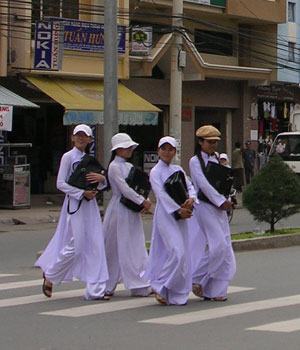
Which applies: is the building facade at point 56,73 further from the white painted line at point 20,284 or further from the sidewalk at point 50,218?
the white painted line at point 20,284

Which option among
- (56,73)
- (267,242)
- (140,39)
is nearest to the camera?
Result: (267,242)

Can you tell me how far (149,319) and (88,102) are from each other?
17.1 m

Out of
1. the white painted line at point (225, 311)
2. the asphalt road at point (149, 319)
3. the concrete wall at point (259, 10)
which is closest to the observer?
the asphalt road at point (149, 319)

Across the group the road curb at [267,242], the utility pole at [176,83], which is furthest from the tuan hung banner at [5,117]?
the road curb at [267,242]

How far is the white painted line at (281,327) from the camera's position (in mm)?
8625

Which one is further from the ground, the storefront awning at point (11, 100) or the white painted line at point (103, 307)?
the storefront awning at point (11, 100)

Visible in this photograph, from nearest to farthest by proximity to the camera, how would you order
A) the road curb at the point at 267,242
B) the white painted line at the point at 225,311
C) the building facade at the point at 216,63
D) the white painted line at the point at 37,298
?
→ the white painted line at the point at 225,311 < the white painted line at the point at 37,298 < the road curb at the point at 267,242 < the building facade at the point at 216,63

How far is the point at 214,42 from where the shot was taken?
3541cm

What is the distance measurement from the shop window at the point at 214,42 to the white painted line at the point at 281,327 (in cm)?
2611

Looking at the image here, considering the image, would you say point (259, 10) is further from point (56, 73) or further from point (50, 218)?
point (50, 218)

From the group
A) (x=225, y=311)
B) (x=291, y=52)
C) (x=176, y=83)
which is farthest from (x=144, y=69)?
(x=225, y=311)

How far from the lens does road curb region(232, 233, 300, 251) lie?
1588cm

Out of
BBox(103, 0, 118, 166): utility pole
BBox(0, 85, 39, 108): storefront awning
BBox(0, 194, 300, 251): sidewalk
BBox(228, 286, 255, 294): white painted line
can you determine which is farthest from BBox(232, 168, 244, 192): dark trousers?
BBox(228, 286, 255, 294): white painted line

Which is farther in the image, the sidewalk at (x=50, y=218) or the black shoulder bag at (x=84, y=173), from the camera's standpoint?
the sidewalk at (x=50, y=218)
